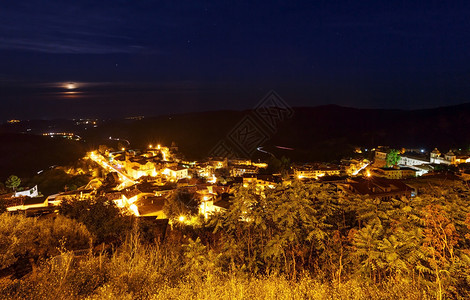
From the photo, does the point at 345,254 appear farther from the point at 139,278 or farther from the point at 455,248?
the point at 139,278

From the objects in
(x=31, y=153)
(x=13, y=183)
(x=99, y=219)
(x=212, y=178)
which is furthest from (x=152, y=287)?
(x=31, y=153)

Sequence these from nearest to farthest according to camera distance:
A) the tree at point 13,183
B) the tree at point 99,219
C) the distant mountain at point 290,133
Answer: the tree at point 99,219 < the tree at point 13,183 < the distant mountain at point 290,133

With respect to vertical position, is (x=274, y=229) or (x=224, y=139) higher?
(x=224, y=139)

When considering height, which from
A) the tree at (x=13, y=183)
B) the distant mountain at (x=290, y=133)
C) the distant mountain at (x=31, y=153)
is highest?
the distant mountain at (x=290, y=133)

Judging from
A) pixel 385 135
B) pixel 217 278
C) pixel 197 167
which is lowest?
pixel 217 278

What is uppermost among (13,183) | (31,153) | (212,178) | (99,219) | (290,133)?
(290,133)

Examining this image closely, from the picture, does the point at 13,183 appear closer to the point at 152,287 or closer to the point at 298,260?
the point at 152,287

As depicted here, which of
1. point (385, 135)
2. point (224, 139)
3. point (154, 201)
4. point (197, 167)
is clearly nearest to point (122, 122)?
point (224, 139)

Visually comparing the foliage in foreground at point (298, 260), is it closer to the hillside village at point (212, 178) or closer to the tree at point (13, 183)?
the hillside village at point (212, 178)

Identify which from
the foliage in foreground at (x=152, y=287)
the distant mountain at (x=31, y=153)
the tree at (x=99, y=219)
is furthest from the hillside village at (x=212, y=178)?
the foliage in foreground at (x=152, y=287)

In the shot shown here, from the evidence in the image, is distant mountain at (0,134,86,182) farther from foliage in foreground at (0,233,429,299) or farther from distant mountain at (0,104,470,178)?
foliage in foreground at (0,233,429,299)

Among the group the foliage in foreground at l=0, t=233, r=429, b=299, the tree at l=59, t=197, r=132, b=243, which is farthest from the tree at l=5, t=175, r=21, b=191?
the foliage in foreground at l=0, t=233, r=429, b=299
